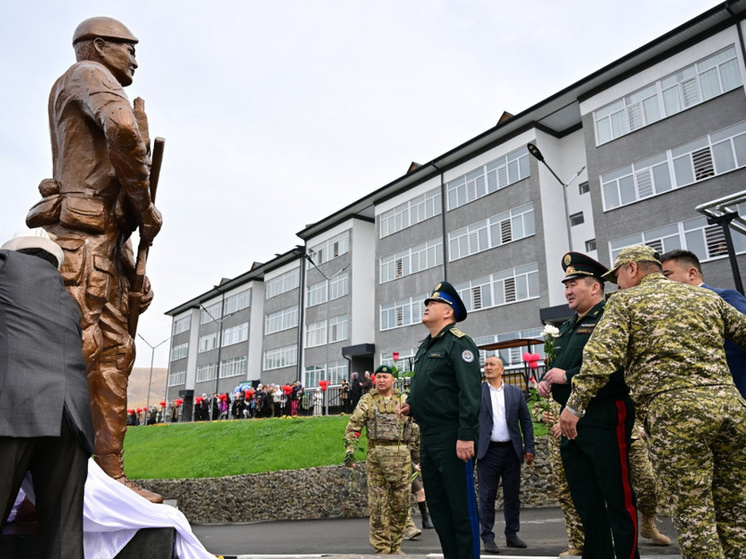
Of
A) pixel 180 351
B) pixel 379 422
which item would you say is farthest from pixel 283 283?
pixel 379 422

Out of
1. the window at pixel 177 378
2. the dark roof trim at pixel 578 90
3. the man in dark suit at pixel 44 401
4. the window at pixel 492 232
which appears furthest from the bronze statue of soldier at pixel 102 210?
the window at pixel 177 378

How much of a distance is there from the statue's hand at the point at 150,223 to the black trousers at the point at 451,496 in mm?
2490

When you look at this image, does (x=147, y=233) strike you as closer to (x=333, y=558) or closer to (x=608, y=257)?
(x=333, y=558)

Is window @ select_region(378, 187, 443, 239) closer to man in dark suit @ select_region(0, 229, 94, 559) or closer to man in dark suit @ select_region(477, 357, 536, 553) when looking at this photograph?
man in dark suit @ select_region(477, 357, 536, 553)

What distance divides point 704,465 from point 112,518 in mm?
3152

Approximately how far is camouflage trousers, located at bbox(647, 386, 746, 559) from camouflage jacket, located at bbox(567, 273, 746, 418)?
A: 0.12m

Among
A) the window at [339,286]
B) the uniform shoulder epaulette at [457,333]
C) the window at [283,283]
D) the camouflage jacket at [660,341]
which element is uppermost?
the window at [283,283]

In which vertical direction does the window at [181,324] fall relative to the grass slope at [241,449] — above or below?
above

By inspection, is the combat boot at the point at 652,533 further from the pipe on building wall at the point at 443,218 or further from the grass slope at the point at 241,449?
the pipe on building wall at the point at 443,218

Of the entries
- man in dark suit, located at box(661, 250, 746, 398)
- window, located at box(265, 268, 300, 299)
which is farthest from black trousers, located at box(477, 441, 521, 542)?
window, located at box(265, 268, 300, 299)

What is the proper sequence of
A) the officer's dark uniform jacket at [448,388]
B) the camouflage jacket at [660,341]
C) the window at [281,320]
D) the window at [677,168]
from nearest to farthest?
the camouflage jacket at [660,341] → the officer's dark uniform jacket at [448,388] → the window at [677,168] → the window at [281,320]

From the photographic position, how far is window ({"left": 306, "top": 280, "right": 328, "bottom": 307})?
140ft

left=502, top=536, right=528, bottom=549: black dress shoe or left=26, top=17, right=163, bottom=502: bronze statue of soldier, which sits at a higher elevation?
left=26, top=17, right=163, bottom=502: bronze statue of soldier

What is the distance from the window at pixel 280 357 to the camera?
45.2m
